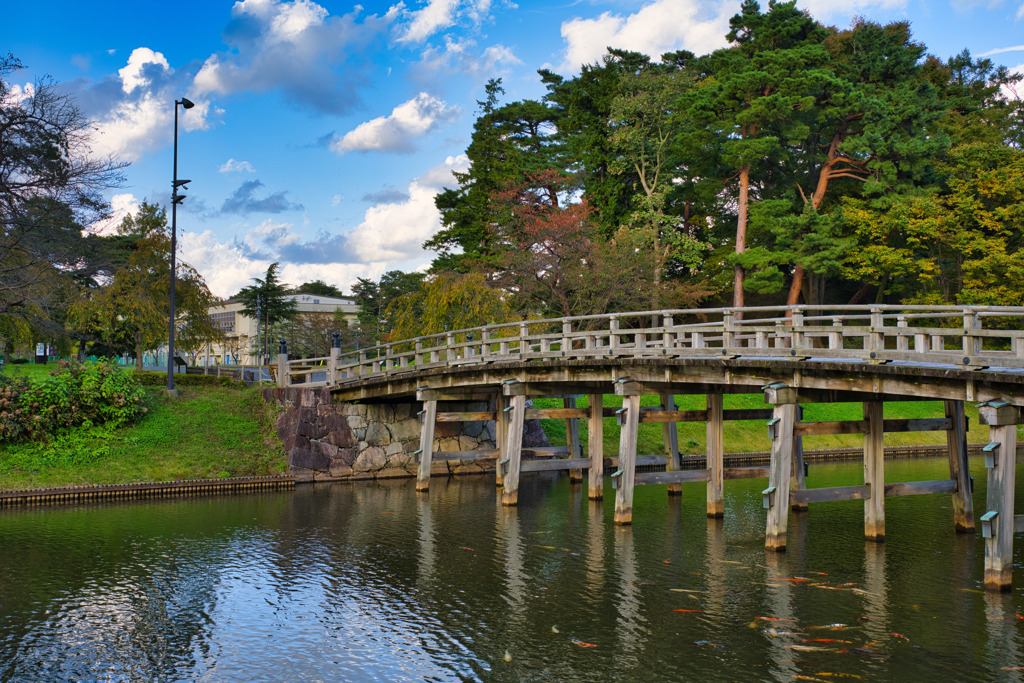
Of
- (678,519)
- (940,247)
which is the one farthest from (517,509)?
(940,247)

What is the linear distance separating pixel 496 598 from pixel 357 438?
60.5 ft

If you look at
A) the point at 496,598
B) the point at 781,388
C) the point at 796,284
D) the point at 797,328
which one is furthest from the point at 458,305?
the point at 496,598

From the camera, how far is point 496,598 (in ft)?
48.8

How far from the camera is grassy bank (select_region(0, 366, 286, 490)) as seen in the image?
2706 centimetres

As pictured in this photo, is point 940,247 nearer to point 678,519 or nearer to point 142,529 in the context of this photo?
point 678,519

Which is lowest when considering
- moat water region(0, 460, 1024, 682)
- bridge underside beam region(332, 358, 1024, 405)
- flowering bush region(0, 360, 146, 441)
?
moat water region(0, 460, 1024, 682)

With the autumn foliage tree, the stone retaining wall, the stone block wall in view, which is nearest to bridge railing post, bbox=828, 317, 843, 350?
the stone retaining wall

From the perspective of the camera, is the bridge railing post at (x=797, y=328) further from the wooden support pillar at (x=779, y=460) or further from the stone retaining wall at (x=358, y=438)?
the stone retaining wall at (x=358, y=438)

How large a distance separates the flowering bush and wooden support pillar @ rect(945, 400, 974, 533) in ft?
88.1

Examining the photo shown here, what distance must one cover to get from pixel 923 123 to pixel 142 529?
1602 inches

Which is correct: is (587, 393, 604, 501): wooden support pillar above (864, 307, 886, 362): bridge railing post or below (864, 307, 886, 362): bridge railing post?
below

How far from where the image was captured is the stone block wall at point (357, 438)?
3158 centimetres

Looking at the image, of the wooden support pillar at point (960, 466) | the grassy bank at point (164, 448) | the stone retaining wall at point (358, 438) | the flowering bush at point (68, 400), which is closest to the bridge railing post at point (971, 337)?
the wooden support pillar at point (960, 466)

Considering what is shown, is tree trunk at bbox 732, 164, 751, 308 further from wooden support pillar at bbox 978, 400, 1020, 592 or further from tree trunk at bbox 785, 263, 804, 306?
wooden support pillar at bbox 978, 400, 1020, 592
